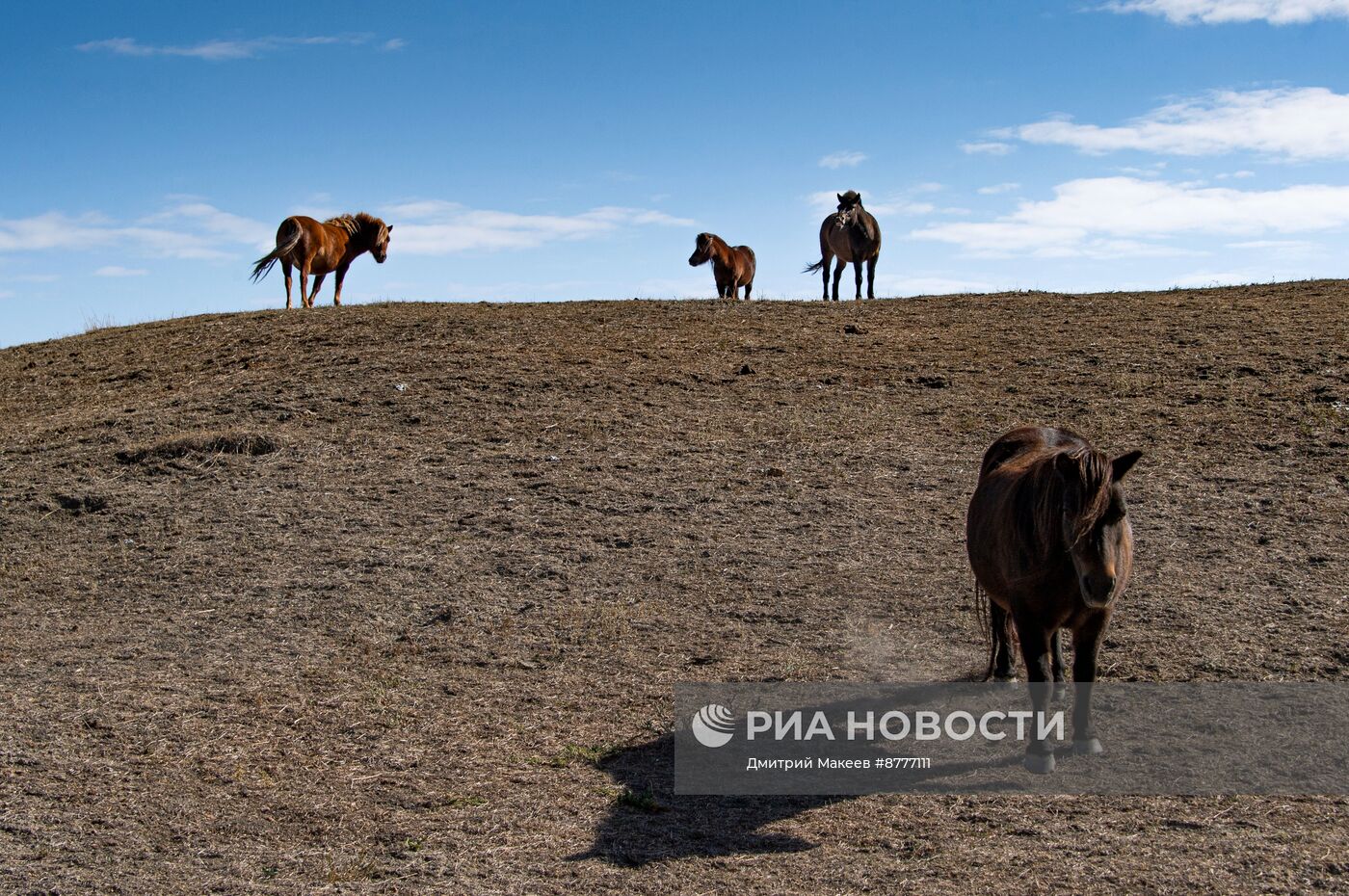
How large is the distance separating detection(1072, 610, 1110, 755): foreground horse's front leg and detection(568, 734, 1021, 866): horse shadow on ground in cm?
32

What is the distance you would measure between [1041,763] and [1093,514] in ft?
4.29

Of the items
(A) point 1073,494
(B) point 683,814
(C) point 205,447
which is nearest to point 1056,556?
(A) point 1073,494

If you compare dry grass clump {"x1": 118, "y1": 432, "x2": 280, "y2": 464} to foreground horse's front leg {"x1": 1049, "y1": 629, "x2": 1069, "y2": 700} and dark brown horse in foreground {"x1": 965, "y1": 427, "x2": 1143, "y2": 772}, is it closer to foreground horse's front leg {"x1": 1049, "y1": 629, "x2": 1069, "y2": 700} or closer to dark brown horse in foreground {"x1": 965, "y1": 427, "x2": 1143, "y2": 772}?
dark brown horse in foreground {"x1": 965, "y1": 427, "x2": 1143, "y2": 772}

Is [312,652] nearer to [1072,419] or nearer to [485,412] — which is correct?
[485,412]

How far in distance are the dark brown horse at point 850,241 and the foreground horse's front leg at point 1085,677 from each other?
49.9 ft

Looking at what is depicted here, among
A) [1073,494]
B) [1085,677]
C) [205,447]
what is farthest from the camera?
[205,447]

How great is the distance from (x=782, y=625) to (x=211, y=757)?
11.8 ft

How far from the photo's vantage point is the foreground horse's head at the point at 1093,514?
464 centimetres

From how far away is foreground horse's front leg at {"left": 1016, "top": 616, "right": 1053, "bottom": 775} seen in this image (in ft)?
16.8

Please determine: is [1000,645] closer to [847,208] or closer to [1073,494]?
[1073,494]

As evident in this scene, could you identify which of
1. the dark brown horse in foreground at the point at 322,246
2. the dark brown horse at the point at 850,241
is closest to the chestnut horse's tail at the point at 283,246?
the dark brown horse in foreground at the point at 322,246

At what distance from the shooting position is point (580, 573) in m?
8.25

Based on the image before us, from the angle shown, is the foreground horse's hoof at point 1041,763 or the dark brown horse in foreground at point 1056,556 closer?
the dark brown horse in foreground at point 1056,556

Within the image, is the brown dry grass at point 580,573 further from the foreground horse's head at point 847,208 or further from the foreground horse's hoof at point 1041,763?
the foreground horse's head at point 847,208
